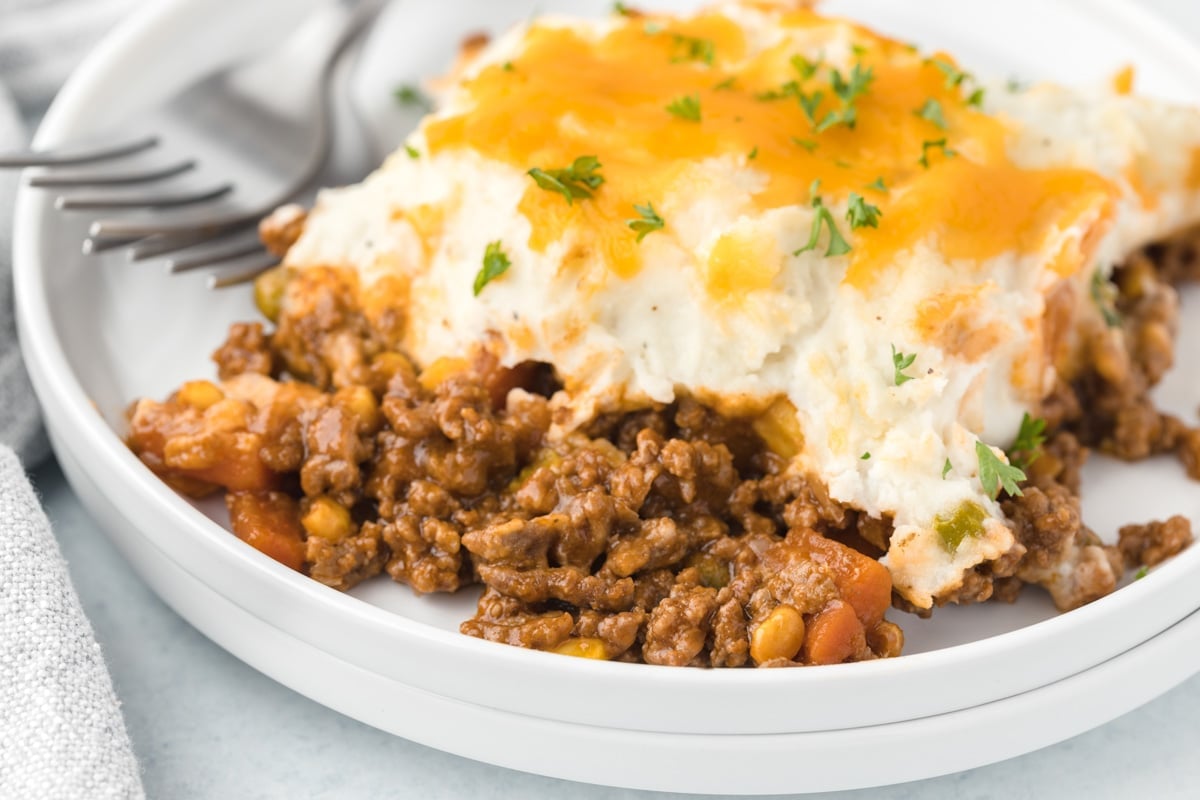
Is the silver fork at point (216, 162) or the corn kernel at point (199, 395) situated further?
the silver fork at point (216, 162)

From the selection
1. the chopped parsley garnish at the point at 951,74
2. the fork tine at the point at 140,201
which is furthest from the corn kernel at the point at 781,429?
the fork tine at the point at 140,201

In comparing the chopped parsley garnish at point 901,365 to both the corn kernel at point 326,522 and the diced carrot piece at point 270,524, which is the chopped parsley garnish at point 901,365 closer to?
the corn kernel at point 326,522

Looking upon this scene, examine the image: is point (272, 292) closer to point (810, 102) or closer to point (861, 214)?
point (810, 102)

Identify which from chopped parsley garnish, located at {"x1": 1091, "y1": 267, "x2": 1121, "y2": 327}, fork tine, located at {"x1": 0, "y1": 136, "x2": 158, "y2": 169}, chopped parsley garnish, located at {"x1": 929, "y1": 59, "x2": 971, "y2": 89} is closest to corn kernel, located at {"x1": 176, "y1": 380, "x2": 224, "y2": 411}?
fork tine, located at {"x1": 0, "y1": 136, "x2": 158, "y2": 169}

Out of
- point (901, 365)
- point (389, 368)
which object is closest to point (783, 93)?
point (901, 365)

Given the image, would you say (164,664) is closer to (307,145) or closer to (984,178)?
(307,145)

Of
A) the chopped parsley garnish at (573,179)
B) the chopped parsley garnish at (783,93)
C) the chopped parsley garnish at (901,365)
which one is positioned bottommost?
the chopped parsley garnish at (901,365)

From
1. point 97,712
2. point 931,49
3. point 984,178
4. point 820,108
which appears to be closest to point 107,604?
point 97,712
